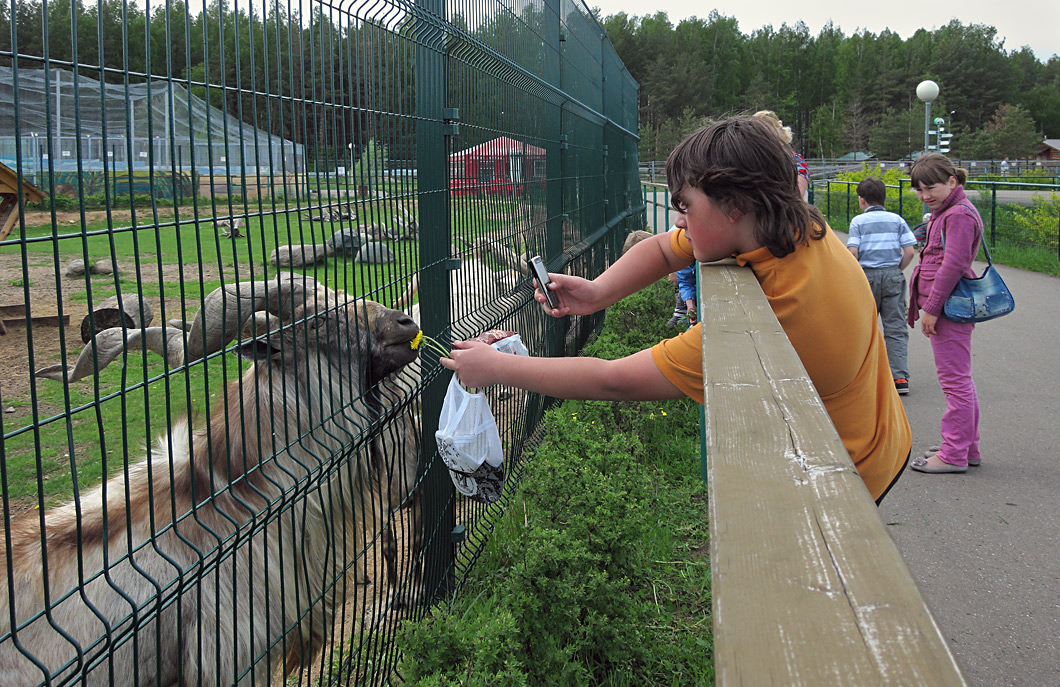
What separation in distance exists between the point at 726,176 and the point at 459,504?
3.24 metres

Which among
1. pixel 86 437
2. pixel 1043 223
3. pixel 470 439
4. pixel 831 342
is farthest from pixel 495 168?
pixel 1043 223

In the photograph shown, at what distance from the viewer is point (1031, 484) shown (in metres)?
5.56

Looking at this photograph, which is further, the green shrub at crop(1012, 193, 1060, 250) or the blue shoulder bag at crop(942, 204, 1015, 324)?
the green shrub at crop(1012, 193, 1060, 250)

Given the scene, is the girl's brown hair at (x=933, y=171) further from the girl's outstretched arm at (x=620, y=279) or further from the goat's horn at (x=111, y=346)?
the goat's horn at (x=111, y=346)

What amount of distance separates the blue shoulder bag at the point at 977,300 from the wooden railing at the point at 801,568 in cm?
477

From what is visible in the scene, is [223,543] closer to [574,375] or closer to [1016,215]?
[574,375]

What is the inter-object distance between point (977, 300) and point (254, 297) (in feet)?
16.4

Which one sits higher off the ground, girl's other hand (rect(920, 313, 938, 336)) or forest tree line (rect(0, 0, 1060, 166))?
forest tree line (rect(0, 0, 1060, 166))

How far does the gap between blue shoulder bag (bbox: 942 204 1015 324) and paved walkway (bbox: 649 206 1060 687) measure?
1.08 meters

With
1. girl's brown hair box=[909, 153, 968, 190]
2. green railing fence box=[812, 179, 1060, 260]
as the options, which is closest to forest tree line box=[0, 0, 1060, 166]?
girl's brown hair box=[909, 153, 968, 190]

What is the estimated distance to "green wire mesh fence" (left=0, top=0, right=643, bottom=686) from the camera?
165 cm

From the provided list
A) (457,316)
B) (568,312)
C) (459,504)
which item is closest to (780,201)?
(568,312)

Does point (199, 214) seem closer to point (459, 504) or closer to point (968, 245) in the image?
point (459, 504)

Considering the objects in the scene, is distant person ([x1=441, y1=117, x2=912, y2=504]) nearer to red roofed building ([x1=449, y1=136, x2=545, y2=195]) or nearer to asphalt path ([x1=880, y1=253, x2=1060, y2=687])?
asphalt path ([x1=880, y1=253, x2=1060, y2=687])
